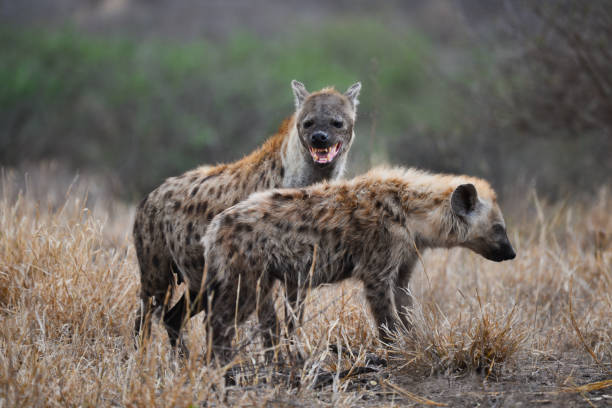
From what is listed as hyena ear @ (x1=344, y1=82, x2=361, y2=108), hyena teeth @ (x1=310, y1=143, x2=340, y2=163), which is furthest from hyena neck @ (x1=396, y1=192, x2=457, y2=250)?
hyena ear @ (x1=344, y1=82, x2=361, y2=108)

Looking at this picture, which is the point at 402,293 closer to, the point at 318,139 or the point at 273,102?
the point at 318,139

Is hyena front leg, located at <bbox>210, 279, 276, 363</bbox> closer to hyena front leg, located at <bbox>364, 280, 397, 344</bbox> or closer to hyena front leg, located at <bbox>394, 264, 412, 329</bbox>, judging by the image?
hyena front leg, located at <bbox>364, 280, 397, 344</bbox>

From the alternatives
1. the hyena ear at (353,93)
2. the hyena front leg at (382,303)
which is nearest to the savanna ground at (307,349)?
the hyena front leg at (382,303)

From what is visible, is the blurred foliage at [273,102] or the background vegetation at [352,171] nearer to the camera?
the background vegetation at [352,171]

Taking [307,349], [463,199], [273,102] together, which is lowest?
[307,349]

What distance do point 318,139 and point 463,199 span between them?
1048 mm

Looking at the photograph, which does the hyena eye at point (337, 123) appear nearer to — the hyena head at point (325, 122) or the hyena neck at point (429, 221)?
the hyena head at point (325, 122)

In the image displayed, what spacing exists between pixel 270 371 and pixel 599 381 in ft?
4.64

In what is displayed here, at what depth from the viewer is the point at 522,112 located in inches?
314

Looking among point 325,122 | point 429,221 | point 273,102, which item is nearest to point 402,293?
→ point 429,221

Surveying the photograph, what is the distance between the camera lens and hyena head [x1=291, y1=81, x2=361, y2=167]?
439cm

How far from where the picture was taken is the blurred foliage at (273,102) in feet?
25.6

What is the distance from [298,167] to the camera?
4328 millimetres

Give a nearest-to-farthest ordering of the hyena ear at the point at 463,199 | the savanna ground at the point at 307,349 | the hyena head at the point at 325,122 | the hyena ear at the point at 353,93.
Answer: the savanna ground at the point at 307,349
the hyena ear at the point at 463,199
the hyena head at the point at 325,122
the hyena ear at the point at 353,93
